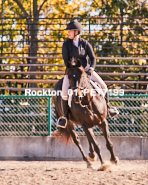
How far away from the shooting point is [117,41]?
54.1ft

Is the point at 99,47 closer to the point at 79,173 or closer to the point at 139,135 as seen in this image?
the point at 139,135

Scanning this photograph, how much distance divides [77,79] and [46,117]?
4406 millimetres

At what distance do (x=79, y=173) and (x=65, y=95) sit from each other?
1.78 metres

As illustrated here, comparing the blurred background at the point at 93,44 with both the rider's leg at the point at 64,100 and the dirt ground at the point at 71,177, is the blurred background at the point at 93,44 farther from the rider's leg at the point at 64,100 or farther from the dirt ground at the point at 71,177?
the dirt ground at the point at 71,177

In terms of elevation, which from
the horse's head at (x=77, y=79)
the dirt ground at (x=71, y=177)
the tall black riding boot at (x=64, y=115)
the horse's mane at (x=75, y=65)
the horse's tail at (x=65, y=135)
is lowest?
the dirt ground at (x=71, y=177)

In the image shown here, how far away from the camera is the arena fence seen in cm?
1082

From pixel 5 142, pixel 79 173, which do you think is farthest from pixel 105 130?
pixel 5 142

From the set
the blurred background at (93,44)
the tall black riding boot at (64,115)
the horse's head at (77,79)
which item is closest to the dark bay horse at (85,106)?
the horse's head at (77,79)

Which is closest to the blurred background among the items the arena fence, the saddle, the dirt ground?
the arena fence

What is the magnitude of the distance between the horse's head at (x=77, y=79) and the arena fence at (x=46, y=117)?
355cm

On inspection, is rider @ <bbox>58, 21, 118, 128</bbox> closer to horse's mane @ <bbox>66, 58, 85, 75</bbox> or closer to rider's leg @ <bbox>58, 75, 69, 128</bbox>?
rider's leg @ <bbox>58, 75, 69, 128</bbox>

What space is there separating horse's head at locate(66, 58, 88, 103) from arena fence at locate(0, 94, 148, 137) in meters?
3.55

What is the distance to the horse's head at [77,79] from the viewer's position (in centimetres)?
699

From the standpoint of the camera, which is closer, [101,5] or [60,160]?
[60,160]
